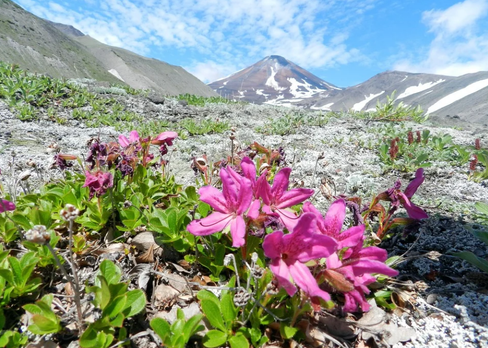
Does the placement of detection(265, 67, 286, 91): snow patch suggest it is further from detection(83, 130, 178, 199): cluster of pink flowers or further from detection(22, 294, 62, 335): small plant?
detection(22, 294, 62, 335): small plant

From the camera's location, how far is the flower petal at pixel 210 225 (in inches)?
49.7

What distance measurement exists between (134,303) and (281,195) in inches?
35.9

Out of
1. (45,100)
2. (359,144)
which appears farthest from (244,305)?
(45,100)

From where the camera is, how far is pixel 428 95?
2159 inches

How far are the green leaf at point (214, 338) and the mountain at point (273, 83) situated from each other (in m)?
129

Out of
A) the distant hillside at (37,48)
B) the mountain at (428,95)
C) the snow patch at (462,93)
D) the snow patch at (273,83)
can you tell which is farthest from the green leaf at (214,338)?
the snow patch at (273,83)

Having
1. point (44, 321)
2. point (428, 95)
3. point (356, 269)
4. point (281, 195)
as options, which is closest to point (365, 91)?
point (428, 95)

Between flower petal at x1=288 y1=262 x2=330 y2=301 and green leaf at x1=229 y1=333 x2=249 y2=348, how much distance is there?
486mm

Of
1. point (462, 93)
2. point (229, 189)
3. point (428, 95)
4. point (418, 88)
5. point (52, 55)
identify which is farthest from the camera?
point (418, 88)

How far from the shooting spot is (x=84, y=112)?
754cm

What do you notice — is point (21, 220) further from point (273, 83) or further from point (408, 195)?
point (273, 83)

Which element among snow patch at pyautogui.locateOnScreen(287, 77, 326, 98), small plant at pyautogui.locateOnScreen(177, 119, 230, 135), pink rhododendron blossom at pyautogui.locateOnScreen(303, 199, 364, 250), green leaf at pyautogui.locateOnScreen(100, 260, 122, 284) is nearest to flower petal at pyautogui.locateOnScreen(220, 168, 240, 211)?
pink rhododendron blossom at pyautogui.locateOnScreen(303, 199, 364, 250)

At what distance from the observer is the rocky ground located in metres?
1.59

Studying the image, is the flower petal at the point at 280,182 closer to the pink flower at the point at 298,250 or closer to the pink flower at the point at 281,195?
the pink flower at the point at 281,195
